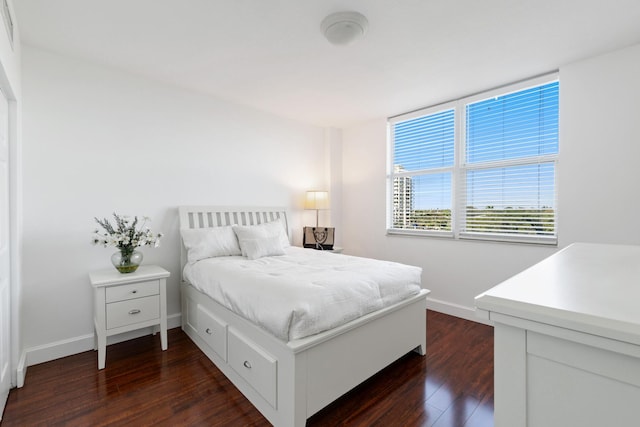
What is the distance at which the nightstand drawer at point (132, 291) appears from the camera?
236cm

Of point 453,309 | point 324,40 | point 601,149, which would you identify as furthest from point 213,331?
point 601,149

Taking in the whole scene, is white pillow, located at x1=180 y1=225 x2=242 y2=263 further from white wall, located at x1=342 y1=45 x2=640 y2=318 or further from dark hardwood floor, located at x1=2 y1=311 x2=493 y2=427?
white wall, located at x1=342 y1=45 x2=640 y2=318

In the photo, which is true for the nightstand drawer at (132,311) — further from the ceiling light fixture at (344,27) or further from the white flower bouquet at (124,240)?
the ceiling light fixture at (344,27)

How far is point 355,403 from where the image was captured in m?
1.92

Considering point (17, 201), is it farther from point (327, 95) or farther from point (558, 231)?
point (558, 231)

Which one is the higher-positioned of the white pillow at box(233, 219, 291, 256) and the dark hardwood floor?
the white pillow at box(233, 219, 291, 256)

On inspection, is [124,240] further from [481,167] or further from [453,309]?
[481,167]

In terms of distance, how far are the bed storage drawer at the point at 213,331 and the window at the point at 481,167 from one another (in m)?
2.56

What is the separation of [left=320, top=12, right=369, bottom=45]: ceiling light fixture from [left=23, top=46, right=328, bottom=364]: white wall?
72.0 inches

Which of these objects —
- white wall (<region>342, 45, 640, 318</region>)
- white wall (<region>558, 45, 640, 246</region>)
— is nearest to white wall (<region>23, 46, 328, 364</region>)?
white wall (<region>342, 45, 640, 318</region>)

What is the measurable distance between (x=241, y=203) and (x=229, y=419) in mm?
2370

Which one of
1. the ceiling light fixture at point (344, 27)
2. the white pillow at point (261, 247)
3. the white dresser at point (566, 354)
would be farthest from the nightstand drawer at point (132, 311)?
the white dresser at point (566, 354)

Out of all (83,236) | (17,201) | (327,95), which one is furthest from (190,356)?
(327,95)

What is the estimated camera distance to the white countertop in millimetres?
545
